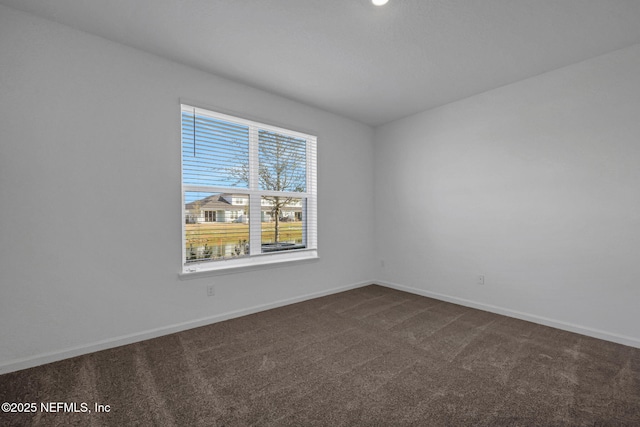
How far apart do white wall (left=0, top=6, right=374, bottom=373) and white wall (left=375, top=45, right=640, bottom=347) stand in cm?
269

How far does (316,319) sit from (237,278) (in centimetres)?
100

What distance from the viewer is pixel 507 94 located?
10.3 feet

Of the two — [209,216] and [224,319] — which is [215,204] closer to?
[209,216]

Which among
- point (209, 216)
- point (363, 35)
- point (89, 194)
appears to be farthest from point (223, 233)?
point (363, 35)

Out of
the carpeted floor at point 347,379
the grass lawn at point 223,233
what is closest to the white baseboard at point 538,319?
the carpeted floor at point 347,379

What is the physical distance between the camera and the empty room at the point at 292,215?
1.83m

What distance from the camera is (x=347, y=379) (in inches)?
75.3

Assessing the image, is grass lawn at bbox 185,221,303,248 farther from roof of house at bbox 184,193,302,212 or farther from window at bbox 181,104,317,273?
roof of house at bbox 184,193,302,212

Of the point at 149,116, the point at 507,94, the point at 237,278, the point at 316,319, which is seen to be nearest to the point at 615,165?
the point at 507,94

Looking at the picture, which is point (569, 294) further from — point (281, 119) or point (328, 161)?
point (281, 119)

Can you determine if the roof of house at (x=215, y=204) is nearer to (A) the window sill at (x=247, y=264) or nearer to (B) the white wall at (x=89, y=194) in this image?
(B) the white wall at (x=89, y=194)

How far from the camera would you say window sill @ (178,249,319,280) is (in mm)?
2807

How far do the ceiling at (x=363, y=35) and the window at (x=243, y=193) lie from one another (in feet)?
2.04

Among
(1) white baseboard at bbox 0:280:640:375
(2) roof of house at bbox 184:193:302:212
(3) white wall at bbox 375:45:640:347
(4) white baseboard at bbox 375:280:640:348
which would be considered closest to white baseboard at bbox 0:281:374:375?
(1) white baseboard at bbox 0:280:640:375
